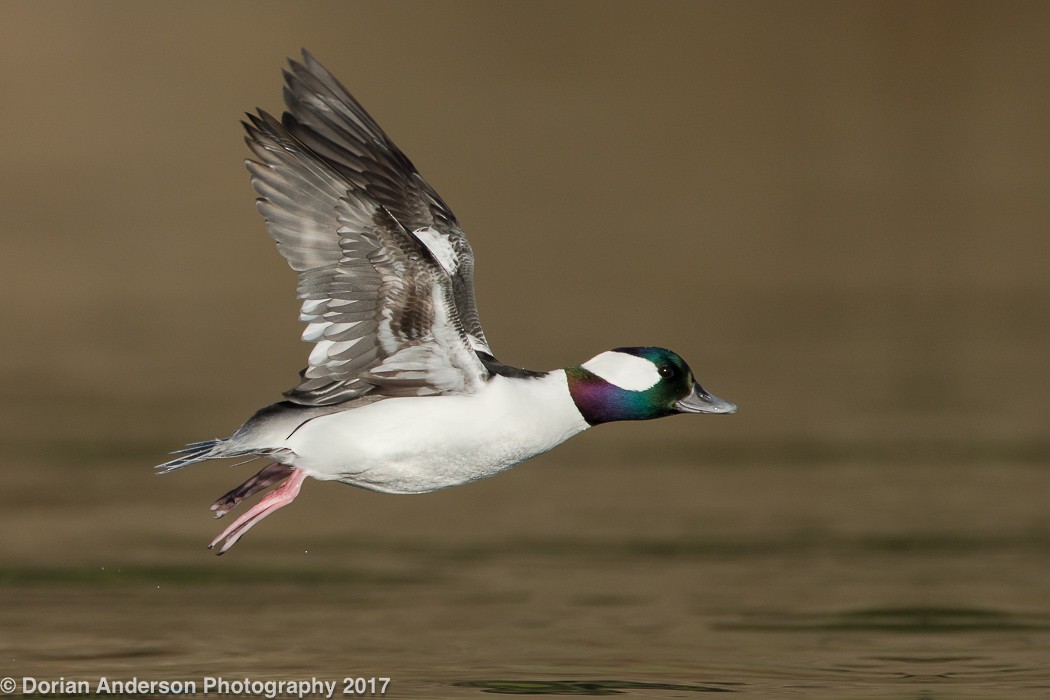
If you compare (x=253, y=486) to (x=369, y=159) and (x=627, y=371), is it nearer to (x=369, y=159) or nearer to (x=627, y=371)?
(x=627, y=371)

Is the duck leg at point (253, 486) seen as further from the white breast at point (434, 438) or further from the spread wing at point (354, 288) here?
the spread wing at point (354, 288)

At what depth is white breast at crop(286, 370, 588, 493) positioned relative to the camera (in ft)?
29.8

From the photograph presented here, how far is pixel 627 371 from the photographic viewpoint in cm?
970

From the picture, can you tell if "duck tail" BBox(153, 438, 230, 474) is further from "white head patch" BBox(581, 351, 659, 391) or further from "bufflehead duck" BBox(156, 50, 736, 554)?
"white head patch" BBox(581, 351, 659, 391)

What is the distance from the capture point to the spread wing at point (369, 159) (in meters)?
10.4

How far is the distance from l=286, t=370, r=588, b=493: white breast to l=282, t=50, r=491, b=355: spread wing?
3.07ft

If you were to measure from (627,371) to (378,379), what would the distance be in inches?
49.6

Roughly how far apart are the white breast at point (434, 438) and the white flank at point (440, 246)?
139 centimetres

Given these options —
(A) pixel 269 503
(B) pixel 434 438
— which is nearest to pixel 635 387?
(B) pixel 434 438

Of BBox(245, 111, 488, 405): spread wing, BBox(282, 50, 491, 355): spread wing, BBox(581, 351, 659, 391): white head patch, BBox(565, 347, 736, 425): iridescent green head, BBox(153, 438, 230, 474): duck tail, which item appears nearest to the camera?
BBox(245, 111, 488, 405): spread wing

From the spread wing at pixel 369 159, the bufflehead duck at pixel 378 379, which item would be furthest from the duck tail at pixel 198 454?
the spread wing at pixel 369 159

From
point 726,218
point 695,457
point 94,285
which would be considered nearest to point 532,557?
point 695,457

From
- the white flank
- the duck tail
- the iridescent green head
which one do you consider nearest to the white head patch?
the iridescent green head

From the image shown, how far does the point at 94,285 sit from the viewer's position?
26.2 meters
